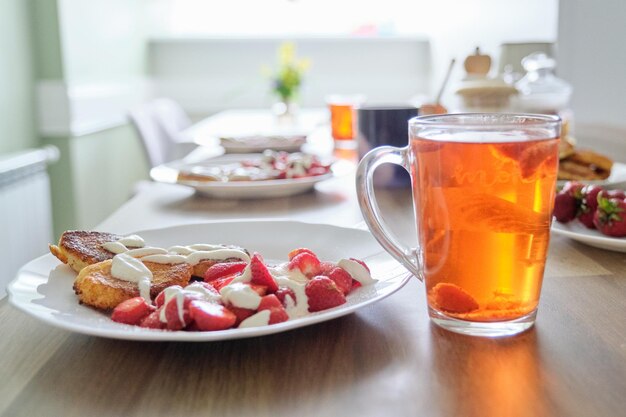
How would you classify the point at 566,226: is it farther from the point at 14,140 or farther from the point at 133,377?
the point at 14,140

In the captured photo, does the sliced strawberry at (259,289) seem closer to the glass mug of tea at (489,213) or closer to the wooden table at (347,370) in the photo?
the wooden table at (347,370)

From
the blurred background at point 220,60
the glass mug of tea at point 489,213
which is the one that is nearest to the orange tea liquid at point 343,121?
the blurred background at point 220,60

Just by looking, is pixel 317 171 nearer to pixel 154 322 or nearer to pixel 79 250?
pixel 79 250

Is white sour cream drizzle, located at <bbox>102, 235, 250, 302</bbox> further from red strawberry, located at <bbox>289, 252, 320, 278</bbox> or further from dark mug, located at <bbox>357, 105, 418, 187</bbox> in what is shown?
dark mug, located at <bbox>357, 105, 418, 187</bbox>

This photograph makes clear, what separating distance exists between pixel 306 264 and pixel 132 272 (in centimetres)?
15

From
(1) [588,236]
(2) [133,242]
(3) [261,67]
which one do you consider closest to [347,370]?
(2) [133,242]

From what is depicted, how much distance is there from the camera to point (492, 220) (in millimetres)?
547

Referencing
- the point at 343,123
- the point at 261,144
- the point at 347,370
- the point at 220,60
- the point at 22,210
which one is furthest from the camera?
the point at 220,60

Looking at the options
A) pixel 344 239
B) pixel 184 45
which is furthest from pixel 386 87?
pixel 344 239

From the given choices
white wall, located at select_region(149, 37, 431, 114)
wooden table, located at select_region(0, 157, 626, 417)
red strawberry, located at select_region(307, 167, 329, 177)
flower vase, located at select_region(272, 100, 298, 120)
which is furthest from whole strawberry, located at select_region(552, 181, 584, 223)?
white wall, located at select_region(149, 37, 431, 114)

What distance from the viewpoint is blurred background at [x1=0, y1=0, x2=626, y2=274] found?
2330 mm

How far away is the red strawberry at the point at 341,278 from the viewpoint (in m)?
0.60

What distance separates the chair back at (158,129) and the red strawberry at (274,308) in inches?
85.8

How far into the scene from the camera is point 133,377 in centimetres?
49
